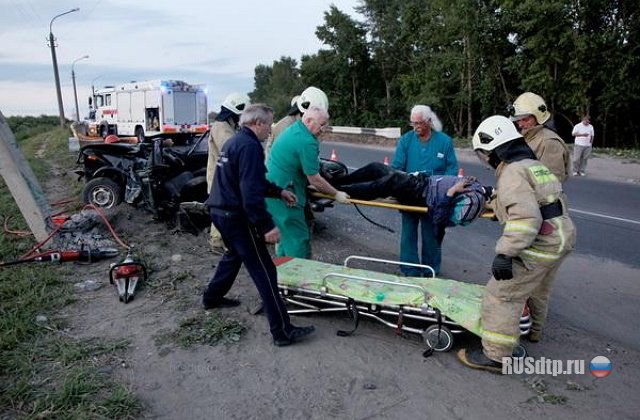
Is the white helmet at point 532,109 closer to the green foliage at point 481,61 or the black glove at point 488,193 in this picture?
the black glove at point 488,193

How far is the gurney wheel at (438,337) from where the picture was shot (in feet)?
11.8

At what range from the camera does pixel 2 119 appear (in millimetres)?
5910

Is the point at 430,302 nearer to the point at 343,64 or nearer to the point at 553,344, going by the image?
the point at 553,344

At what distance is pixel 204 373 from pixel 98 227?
4.32m

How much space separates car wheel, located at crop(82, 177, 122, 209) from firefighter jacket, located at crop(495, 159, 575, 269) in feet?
21.6

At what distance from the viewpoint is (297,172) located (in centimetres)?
445

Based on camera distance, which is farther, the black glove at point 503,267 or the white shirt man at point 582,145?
the white shirt man at point 582,145

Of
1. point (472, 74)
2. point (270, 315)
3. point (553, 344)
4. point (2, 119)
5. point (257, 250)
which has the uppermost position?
point (472, 74)

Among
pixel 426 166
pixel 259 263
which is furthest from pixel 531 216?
pixel 426 166

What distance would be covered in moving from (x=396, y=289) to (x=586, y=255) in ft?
12.2

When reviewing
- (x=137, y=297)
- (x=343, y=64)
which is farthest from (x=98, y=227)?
(x=343, y=64)

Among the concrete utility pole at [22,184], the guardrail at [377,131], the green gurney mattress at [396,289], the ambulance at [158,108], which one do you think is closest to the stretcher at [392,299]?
the green gurney mattress at [396,289]

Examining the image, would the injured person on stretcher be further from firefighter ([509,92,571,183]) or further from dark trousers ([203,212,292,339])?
dark trousers ([203,212,292,339])

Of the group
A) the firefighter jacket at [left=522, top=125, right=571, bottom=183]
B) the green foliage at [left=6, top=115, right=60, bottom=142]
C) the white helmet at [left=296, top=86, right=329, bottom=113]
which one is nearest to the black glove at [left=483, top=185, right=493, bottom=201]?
the firefighter jacket at [left=522, top=125, right=571, bottom=183]
